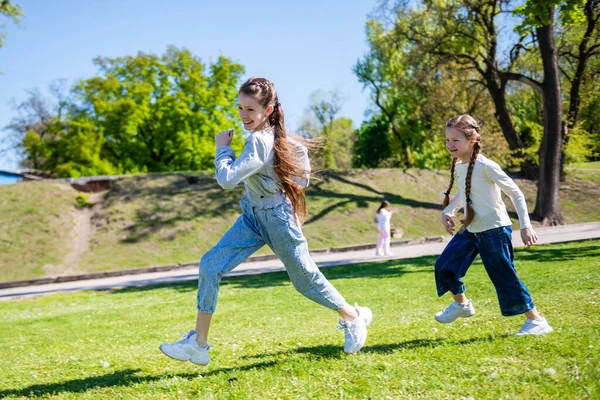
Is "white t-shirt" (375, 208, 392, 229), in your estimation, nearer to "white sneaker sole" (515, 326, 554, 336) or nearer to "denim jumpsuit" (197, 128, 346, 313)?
"white sneaker sole" (515, 326, 554, 336)

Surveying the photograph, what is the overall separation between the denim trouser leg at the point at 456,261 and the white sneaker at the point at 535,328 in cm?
66

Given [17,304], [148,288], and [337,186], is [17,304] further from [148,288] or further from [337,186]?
[337,186]

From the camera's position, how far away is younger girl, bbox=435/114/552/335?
480 centimetres

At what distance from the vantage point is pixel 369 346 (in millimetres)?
4926

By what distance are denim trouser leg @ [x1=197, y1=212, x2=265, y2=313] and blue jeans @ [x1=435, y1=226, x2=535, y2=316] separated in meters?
1.87

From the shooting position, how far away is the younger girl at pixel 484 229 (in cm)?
480

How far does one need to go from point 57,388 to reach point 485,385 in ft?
10.4

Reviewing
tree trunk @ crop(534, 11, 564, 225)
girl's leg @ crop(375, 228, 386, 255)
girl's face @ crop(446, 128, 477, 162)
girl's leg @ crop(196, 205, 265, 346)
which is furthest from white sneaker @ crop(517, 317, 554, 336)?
tree trunk @ crop(534, 11, 564, 225)

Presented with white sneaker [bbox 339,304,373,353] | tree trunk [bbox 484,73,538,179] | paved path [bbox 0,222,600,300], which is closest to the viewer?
white sneaker [bbox 339,304,373,353]

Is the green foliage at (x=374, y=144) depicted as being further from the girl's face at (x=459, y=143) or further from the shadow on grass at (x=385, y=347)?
the shadow on grass at (x=385, y=347)

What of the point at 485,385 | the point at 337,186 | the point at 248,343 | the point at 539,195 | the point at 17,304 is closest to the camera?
the point at 485,385

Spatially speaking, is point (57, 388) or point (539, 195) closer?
point (57, 388)

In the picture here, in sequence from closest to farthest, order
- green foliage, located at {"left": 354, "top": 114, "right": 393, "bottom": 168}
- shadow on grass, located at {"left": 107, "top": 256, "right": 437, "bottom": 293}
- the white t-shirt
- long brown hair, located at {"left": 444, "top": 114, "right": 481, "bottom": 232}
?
long brown hair, located at {"left": 444, "top": 114, "right": 481, "bottom": 232}
shadow on grass, located at {"left": 107, "top": 256, "right": 437, "bottom": 293}
the white t-shirt
green foliage, located at {"left": 354, "top": 114, "right": 393, "bottom": 168}

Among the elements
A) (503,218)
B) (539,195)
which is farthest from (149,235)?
(503,218)
